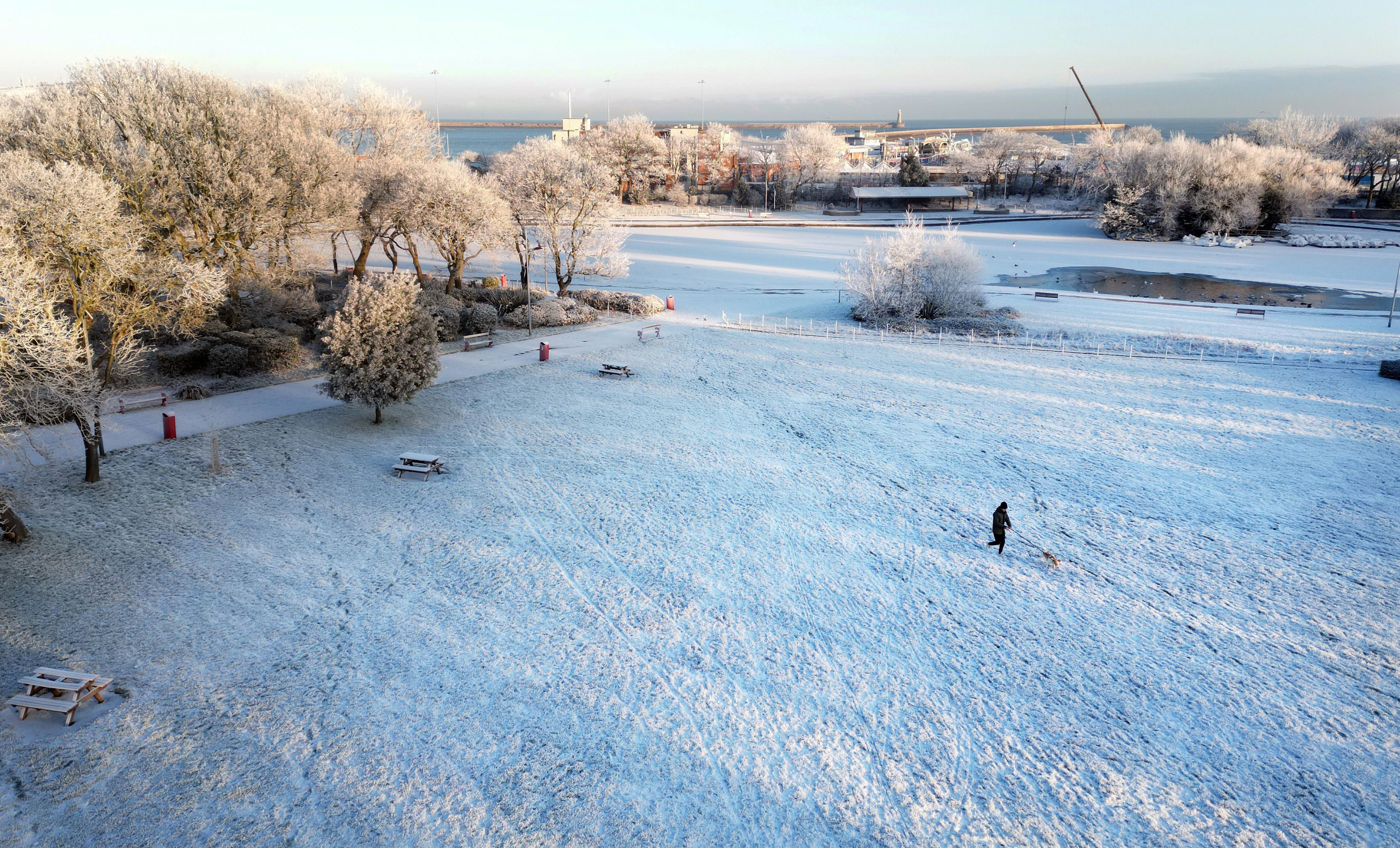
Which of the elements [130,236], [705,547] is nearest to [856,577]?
[705,547]

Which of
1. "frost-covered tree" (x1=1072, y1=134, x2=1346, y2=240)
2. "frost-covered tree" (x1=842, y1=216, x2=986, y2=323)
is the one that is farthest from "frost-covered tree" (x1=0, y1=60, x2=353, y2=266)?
"frost-covered tree" (x1=1072, y1=134, x2=1346, y2=240)

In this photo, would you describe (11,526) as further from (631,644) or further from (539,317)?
(539,317)

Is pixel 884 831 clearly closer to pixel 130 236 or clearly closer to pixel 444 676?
pixel 444 676

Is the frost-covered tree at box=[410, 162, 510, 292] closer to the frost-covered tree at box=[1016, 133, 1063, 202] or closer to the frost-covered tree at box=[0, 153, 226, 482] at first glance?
the frost-covered tree at box=[0, 153, 226, 482]

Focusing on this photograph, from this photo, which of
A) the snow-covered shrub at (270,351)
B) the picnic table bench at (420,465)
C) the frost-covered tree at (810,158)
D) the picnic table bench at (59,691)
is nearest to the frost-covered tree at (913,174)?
the frost-covered tree at (810,158)

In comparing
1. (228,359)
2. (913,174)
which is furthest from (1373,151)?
(228,359)

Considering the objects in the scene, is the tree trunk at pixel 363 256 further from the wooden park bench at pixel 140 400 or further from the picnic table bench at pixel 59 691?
the picnic table bench at pixel 59 691
